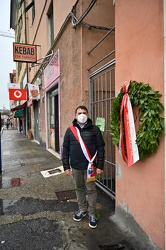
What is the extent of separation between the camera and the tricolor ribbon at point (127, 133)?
2420mm

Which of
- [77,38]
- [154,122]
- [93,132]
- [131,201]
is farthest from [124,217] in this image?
[77,38]

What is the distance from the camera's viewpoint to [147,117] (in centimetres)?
219

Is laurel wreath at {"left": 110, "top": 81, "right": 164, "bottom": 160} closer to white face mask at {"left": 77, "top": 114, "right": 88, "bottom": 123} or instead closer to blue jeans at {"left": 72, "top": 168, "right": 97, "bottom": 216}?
white face mask at {"left": 77, "top": 114, "right": 88, "bottom": 123}

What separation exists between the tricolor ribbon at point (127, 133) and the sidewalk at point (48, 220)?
115 centimetres

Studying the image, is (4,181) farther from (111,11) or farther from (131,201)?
(111,11)

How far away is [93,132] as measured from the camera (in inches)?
119

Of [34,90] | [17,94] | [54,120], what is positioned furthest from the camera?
[17,94]

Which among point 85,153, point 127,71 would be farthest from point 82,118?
point 127,71

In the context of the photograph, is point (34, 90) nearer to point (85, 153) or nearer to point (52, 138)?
point (52, 138)

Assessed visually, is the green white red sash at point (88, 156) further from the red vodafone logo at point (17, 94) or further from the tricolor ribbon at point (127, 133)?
the red vodafone logo at point (17, 94)

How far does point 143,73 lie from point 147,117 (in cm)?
59

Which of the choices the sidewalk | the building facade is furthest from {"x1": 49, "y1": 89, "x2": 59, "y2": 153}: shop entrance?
the sidewalk

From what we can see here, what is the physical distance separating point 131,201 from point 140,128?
1120mm

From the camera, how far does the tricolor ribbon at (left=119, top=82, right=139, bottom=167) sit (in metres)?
2.42
